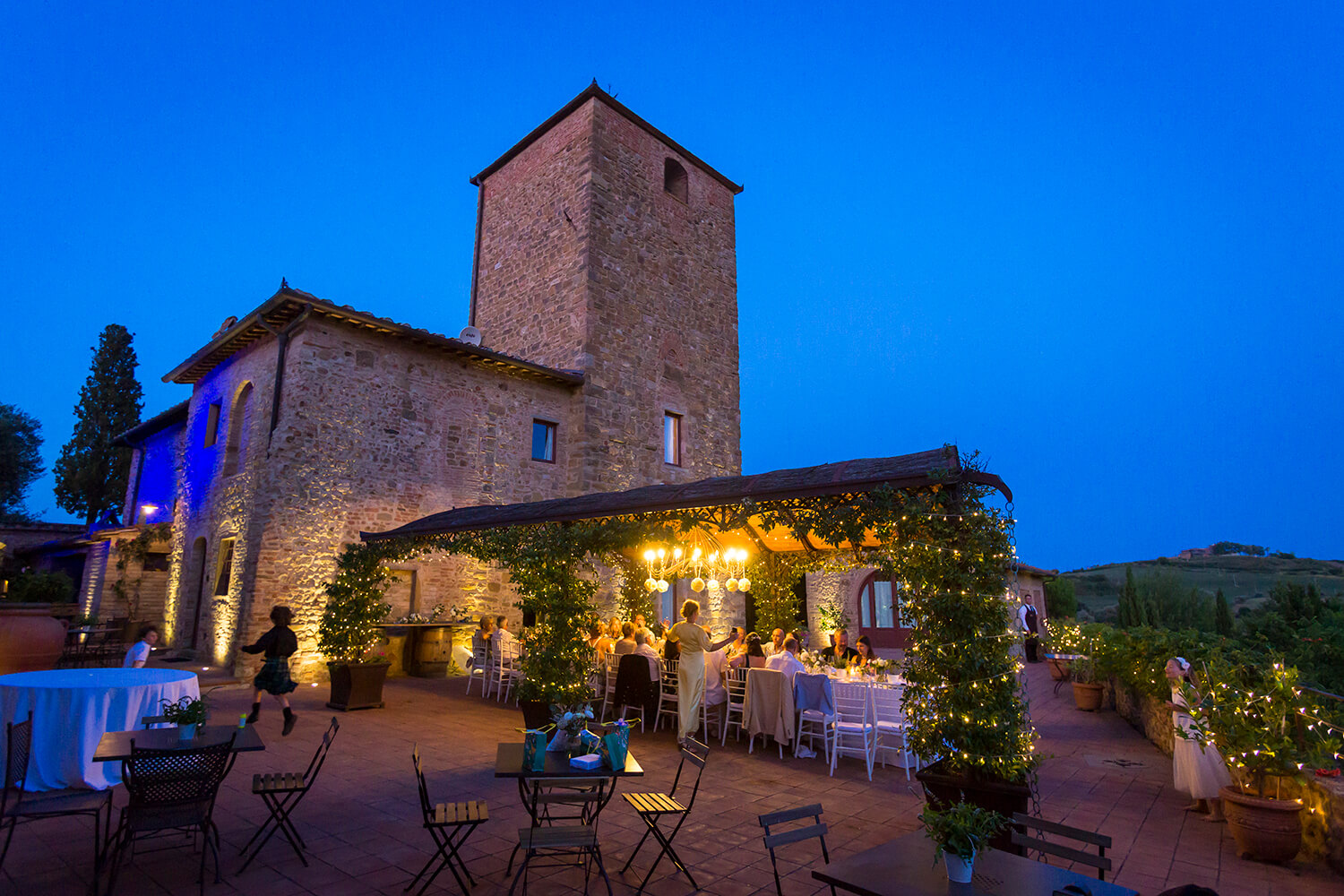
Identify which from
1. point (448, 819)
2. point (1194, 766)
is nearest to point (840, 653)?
point (1194, 766)

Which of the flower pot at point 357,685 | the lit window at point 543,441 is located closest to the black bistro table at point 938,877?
the flower pot at point 357,685

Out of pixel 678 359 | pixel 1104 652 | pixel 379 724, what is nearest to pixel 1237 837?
pixel 1104 652

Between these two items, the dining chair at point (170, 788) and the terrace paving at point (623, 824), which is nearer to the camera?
the dining chair at point (170, 788)

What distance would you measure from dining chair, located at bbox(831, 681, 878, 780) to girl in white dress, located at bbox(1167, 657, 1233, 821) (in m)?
2.30

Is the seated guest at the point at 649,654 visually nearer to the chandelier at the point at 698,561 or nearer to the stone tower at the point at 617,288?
the chandelier at the point at 698,561

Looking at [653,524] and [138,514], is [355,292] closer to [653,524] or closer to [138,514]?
[138,514]

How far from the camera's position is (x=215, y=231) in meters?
130

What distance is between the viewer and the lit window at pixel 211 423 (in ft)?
40.7

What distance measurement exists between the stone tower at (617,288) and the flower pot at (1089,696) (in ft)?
26.8

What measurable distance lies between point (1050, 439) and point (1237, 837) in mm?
151246

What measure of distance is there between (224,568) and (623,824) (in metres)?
9.56

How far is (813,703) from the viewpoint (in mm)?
6699

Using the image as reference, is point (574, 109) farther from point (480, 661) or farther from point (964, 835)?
point (964, 835)

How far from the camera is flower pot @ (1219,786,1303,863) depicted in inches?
155
